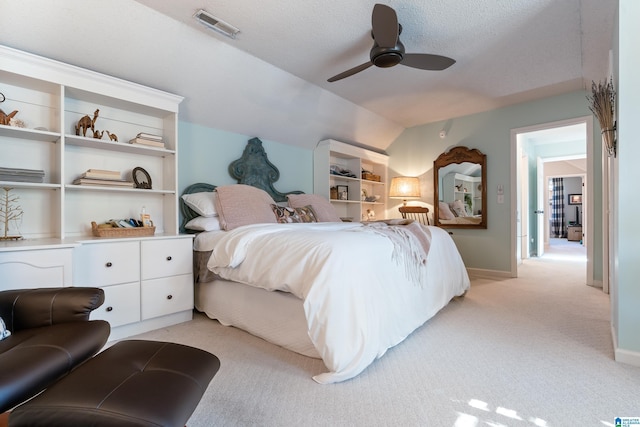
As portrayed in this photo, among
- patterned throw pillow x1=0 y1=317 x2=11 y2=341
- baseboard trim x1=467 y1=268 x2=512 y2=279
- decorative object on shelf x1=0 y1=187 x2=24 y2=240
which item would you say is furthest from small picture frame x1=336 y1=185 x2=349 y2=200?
patterned throw pillow x1=0 y1=317 x2=11 y2=341

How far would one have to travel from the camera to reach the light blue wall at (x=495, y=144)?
3895mm

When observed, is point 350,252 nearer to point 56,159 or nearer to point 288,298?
point 288,298

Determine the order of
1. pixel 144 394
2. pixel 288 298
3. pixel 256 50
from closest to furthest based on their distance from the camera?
pixel 144 394 < pixel 288 298 < pixel 256 50

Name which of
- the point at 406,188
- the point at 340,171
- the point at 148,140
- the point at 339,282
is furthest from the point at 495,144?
the point at 148,140

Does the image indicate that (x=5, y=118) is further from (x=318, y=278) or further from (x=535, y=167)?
(x=535, y=167)

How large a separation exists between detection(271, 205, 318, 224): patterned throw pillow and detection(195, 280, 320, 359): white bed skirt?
35.3 inches

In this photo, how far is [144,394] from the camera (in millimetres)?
868

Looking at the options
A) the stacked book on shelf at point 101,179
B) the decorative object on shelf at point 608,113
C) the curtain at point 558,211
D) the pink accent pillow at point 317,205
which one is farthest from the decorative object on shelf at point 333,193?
the curtain at point 558,211

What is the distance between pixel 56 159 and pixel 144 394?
227 centimetres

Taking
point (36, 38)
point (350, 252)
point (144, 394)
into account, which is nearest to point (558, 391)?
point (350, 252)

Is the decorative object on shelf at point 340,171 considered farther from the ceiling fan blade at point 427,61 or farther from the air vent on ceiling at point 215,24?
the air vent on ceiling at point 215,24

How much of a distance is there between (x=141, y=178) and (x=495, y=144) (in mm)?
4462

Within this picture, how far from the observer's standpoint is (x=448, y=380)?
1.62 metres

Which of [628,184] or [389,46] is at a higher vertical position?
[389,46]
